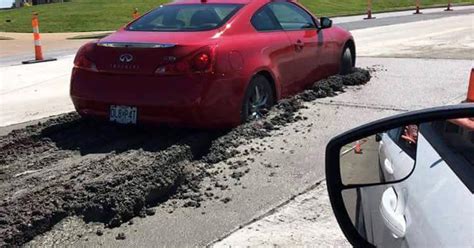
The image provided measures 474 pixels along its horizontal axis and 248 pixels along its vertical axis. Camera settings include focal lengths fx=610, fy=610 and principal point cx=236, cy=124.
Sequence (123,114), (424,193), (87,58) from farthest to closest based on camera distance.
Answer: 1. (87,58)
2. (123,114)
3. (424,193)

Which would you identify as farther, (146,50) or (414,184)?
(146,50)

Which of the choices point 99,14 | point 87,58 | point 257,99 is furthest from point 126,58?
point 99,14

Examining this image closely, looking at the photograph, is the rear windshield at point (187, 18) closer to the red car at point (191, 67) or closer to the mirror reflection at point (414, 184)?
the red car at point (191, 67)

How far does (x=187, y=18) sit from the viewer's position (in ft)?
22.7

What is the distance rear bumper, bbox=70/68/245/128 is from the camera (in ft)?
19.4

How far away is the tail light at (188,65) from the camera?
19.4 feet

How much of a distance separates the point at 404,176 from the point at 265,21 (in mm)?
5157

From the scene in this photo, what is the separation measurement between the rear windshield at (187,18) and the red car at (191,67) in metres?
0.01

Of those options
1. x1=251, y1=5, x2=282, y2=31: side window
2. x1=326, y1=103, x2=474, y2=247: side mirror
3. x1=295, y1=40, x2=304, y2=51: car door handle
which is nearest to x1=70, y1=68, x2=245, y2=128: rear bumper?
x1=251, y1=5, x2=282, y2=31: side window

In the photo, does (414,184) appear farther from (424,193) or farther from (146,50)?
(146,50)

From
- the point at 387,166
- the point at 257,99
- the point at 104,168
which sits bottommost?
the point at 104,168

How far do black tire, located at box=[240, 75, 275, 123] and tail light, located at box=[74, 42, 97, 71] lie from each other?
162cm

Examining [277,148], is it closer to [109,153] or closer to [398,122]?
[109,153]

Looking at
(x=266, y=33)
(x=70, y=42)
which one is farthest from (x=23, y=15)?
(x=266, y=33)
